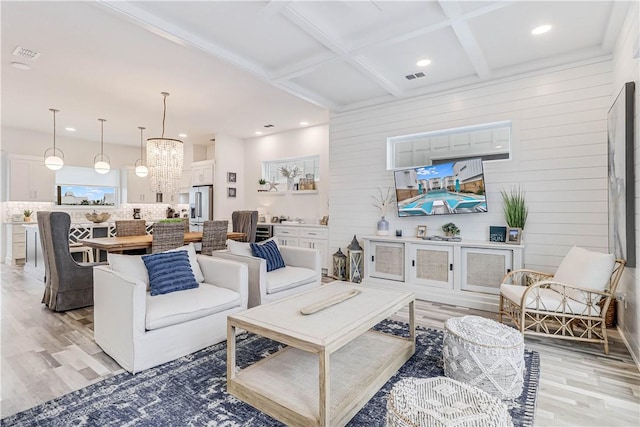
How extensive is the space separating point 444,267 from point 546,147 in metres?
1.81

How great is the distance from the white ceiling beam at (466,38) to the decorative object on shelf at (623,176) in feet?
4.28

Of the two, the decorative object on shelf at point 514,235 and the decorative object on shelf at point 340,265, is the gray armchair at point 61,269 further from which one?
the decorative object on shelf at point 514,235

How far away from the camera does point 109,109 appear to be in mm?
5520

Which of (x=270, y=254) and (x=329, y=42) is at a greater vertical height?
(x=329, y=42)

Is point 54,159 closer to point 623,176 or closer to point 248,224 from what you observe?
point 248,224

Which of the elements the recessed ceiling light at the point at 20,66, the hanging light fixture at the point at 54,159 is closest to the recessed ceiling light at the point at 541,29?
the recessed ceiling light at the point at 20,66

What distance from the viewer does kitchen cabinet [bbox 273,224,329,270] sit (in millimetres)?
5828

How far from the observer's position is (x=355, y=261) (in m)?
4.96

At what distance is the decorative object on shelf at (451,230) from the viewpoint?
4.26 metres

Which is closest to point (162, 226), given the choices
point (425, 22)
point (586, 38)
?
point (425, 22)

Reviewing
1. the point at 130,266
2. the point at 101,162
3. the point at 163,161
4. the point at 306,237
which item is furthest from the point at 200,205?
the point at 130,266

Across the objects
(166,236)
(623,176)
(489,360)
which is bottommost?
(489,360)

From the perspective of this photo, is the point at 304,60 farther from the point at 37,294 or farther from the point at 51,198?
the point at 51,198

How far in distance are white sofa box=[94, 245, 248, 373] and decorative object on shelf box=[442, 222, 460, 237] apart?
Result: 8.99 ft
